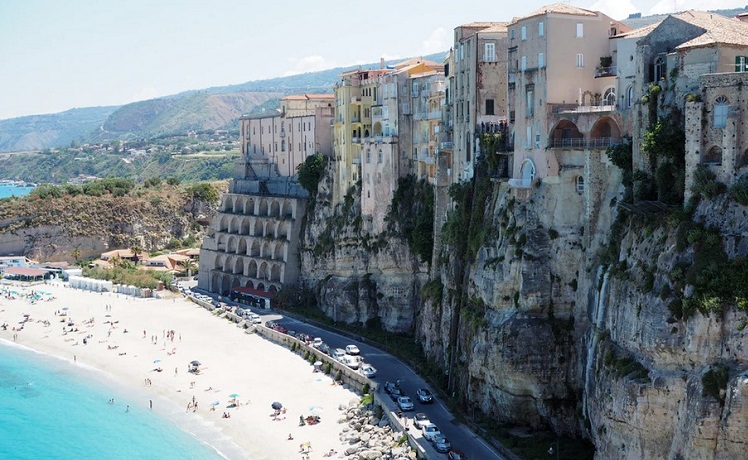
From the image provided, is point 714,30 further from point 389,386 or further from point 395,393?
point 389,386

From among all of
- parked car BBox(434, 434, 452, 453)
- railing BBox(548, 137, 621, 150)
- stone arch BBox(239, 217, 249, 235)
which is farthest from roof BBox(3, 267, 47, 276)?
railing BBox(548, 137, 621, 150)

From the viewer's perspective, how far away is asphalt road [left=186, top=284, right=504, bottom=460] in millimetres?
50312

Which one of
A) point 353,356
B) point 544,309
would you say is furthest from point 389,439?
point 353,356

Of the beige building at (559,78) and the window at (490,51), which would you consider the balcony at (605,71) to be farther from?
the window at (490,51)

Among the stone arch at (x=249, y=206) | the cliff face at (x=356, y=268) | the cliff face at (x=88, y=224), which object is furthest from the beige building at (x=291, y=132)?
the cliff face at (x=88, y=224)

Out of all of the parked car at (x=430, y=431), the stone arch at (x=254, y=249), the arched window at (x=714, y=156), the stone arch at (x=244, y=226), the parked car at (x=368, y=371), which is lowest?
the parked car at (x=430, y=431)

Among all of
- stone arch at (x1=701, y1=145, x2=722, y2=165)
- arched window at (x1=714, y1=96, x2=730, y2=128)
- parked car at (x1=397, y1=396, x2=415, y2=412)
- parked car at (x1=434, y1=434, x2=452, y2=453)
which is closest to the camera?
arched window at (x1=714, y1=96, x2=730, y2=128)

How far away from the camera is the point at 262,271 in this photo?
3873 inches

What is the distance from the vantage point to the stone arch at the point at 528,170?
53.8 m

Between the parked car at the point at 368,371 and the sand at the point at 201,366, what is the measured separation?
1753mm

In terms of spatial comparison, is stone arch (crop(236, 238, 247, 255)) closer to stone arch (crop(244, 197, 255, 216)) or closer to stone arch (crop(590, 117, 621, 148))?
stone arch (crop(244, 197, 255, 216))

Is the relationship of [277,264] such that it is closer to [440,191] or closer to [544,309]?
[440,191]

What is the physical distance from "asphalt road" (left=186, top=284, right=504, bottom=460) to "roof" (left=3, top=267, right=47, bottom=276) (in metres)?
41.5

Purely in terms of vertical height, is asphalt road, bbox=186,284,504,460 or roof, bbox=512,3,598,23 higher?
roof, bbox=512,3,598,23
